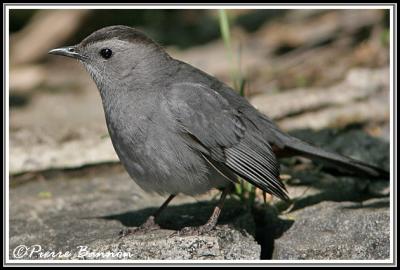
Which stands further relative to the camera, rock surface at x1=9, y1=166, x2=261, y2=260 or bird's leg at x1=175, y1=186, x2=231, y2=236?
bird's leg at x1=175, y1=186, x2=231, y2=236

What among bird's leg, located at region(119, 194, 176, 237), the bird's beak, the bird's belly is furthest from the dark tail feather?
the bird's beak

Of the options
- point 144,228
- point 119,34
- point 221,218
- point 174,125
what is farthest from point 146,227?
point 119,34

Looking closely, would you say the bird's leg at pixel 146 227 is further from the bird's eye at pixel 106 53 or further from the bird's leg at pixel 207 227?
the bird's eye at pixel 106 53

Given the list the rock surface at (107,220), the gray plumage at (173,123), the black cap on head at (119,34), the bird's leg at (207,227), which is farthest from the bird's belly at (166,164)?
the black cap on head at (119,34)

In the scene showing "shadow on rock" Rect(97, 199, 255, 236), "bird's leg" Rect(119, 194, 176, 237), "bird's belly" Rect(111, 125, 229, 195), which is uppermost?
"bird's belly" Rect(111, 125, 229, 195)

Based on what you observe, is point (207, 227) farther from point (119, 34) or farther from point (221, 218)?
point (119, 34)

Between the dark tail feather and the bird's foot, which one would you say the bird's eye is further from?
the dark tail feather

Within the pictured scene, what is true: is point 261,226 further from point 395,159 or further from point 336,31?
point 336,31
